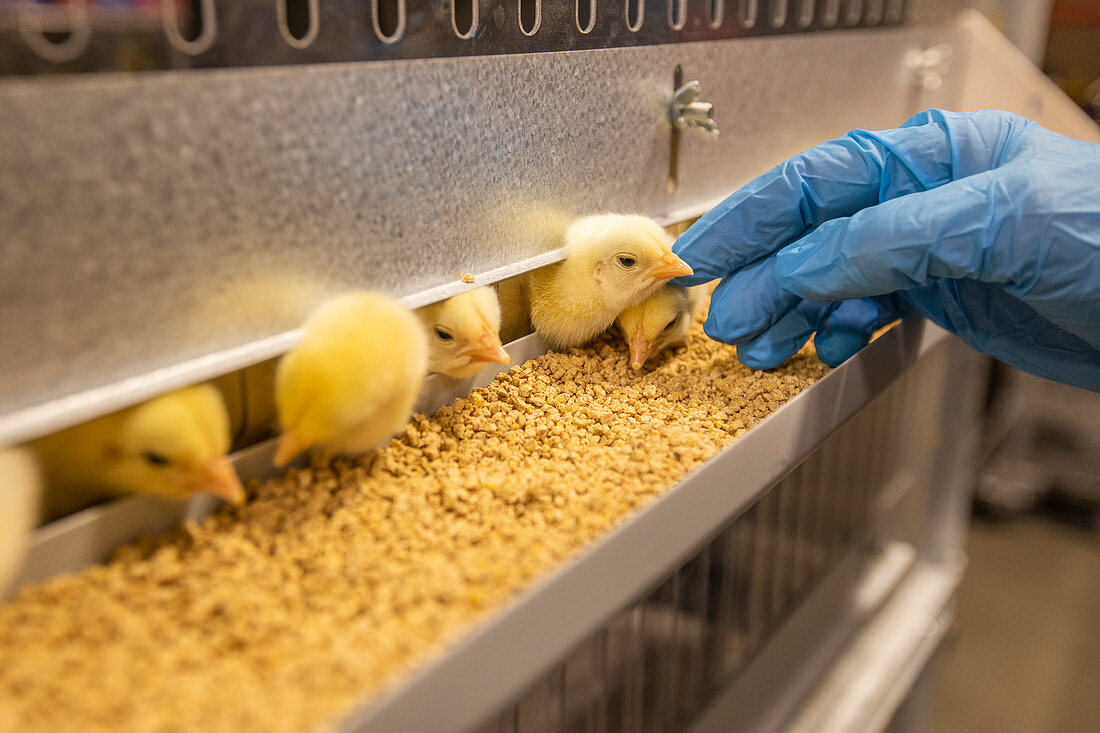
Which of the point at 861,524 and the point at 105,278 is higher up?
the point at 105,278

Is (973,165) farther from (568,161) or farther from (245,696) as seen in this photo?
(245,696)

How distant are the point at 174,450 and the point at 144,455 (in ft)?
0.09

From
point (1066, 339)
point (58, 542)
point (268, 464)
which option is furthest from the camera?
point (1066, 339)

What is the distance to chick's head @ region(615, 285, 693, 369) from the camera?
3.58 ft

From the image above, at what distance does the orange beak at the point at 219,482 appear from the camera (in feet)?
2.27

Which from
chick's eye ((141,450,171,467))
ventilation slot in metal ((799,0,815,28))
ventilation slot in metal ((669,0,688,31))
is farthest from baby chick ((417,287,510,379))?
ventilation slot in metal ((799,0,815,28))

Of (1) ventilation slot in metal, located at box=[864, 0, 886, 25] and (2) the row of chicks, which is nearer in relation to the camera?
(2) the row of chicks

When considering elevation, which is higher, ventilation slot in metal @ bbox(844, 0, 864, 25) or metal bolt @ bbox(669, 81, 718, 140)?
ventilation slot in metal @ bbox(844, 0, 864, 25)

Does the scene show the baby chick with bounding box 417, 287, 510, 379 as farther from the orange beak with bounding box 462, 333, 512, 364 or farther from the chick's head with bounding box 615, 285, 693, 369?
the chick's head with bounding box 615, 285, 693, 369

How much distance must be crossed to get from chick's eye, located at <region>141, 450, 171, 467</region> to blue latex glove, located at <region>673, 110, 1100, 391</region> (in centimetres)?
74

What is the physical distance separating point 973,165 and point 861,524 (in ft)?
3.38

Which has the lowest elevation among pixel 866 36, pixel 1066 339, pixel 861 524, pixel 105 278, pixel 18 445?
pixel 861 524

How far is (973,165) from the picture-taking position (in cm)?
109

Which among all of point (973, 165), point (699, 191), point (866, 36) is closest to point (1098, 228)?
point (973, 165)
